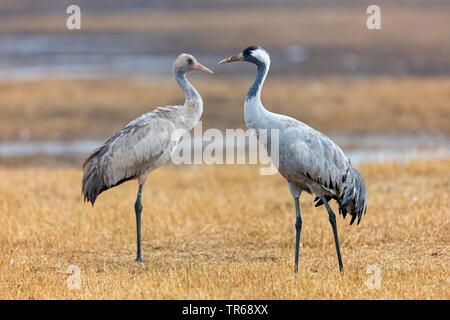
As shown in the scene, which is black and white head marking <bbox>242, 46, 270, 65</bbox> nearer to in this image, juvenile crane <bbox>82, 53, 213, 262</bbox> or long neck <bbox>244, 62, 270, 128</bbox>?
long neck <bbox>244, 62, 270, 128</bbox>

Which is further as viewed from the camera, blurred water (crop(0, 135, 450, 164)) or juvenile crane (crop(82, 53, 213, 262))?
blurred water (crop(0, 135, 450, 164))

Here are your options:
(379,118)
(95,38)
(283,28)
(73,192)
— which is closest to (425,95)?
(379,118)

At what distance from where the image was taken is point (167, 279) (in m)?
6.39

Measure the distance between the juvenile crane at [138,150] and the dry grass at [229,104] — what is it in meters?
7.79

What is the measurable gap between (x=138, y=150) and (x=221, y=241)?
1.40 meters

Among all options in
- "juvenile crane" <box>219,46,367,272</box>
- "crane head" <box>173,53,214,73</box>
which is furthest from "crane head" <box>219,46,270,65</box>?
"crane head" <box>173,53,214,73</box>

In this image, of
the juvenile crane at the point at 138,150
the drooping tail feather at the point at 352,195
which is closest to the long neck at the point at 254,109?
the drooping tail feather at the point at 352,195

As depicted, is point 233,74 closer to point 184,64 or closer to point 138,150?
point 184,64

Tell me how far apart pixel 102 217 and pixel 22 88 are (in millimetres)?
11253

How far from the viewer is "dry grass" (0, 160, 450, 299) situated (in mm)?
6070

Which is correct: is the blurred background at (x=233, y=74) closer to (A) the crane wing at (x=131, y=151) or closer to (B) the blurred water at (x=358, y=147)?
(B) the blurred water at (x=358, y=147)

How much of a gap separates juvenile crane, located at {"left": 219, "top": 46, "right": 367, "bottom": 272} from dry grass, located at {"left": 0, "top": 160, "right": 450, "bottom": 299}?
66 centimetres

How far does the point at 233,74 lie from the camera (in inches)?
827

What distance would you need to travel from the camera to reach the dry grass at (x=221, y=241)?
6070 mm
